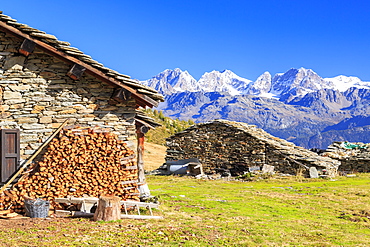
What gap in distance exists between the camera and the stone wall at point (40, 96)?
13.4m

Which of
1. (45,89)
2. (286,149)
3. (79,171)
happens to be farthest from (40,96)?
(286,149)

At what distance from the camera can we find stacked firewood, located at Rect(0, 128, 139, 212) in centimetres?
1309

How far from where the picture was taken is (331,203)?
18422 millimetres

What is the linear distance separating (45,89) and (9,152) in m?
2.35

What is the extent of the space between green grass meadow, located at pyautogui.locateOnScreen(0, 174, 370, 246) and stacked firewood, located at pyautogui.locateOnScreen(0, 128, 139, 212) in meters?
1.27

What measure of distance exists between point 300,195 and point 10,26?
50.3ft

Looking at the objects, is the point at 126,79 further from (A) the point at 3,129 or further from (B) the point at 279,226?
(B) the point at 279,226

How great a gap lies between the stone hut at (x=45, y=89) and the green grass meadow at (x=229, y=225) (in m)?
3.03

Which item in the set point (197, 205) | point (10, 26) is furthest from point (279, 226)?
point (10, 26)

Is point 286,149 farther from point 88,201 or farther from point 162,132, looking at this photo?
point 162,132

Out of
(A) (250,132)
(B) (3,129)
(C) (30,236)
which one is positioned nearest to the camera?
(C) (30,236)

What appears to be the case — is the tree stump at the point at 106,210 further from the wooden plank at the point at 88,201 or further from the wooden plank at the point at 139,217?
the wooden plank at the point at 88,201

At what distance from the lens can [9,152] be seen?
1316 centimetres

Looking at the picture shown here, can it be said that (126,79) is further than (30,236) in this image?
Yes
